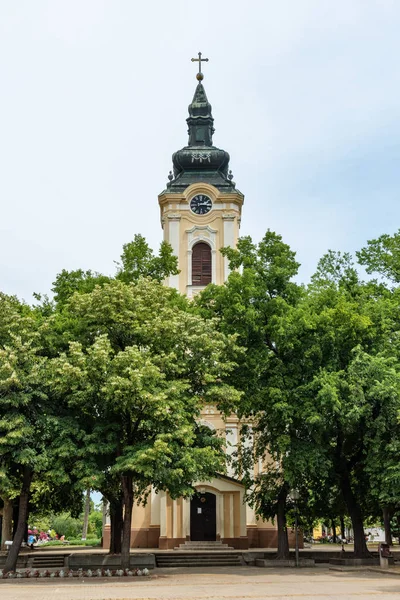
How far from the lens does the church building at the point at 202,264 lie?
3497 cm

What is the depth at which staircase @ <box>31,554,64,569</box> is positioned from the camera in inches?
1093

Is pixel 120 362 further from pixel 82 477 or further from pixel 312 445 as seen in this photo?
pixel 312 445

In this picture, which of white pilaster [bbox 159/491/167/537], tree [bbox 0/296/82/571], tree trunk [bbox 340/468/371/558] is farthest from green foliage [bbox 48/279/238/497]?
white pilaster [bbox 159/491/167/537]

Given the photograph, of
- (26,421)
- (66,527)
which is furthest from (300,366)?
(66,527)

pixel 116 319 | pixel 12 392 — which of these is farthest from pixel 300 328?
pixel 12 392

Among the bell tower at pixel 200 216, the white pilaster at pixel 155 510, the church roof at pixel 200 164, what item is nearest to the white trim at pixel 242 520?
the white pilaster at pixel 155 510

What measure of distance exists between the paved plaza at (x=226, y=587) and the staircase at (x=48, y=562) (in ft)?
18.0

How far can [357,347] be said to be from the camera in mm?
25281

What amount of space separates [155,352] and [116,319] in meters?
1.77

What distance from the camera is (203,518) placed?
35.6 metres

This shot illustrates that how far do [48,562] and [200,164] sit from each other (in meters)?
25.7

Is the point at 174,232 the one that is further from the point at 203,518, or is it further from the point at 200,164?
the point at 203,518

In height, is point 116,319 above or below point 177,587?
above

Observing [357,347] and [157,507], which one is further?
[157,507]
